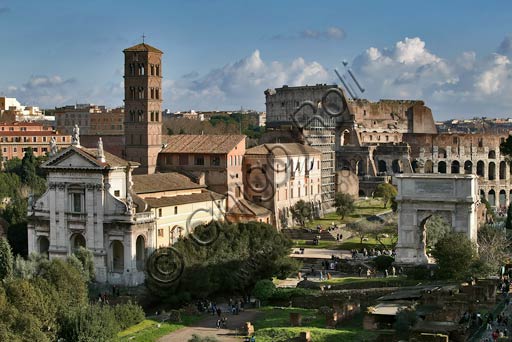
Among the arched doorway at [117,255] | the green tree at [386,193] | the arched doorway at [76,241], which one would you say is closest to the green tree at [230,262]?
the arched doorway at [117,255]

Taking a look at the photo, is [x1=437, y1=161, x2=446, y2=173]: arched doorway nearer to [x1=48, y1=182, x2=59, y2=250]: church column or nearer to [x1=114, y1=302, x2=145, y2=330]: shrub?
[x1=48, y1=182, x2=59, y2=250]: church column

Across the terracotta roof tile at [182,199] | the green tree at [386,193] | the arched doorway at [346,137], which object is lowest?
the green tree at [386,193]

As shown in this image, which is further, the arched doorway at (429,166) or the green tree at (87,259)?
the arched doorway at (429,166)

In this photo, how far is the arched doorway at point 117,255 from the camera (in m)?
48.8

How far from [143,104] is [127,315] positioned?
25.0 metres

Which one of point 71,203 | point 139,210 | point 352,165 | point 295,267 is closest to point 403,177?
point 295,267

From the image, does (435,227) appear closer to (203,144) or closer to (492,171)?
(203,144)

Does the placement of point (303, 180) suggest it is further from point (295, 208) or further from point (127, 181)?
point (127, 181)

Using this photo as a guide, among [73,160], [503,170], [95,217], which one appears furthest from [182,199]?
[503,170]

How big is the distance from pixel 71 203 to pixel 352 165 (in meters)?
54.9

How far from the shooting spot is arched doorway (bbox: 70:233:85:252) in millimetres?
50031

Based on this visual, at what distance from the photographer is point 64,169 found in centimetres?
5009

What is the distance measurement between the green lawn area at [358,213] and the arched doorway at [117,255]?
69.6ft

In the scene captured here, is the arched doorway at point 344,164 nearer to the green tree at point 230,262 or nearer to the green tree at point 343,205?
the green tree at point 343,205
